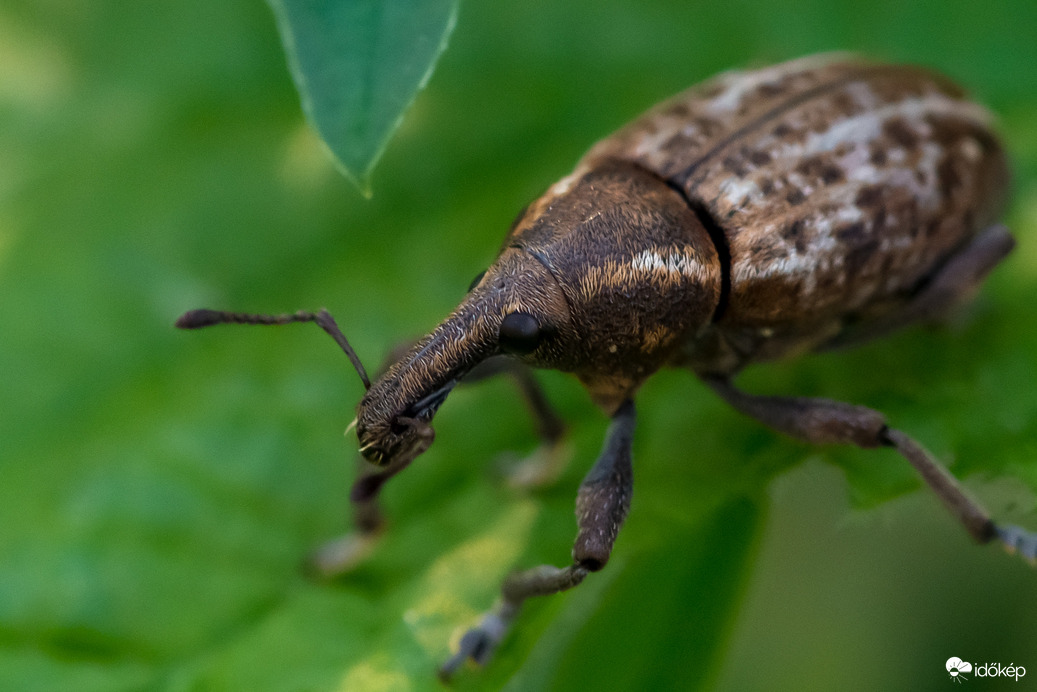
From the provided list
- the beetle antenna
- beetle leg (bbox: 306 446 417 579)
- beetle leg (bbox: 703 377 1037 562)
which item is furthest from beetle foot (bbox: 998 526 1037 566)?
the beetle antenna

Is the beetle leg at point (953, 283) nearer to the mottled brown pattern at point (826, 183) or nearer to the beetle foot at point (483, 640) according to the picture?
the mottled brown pattern at point (826, 183)

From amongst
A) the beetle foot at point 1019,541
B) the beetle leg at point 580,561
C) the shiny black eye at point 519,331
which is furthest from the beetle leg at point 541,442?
the beetle foot at point 1019,541

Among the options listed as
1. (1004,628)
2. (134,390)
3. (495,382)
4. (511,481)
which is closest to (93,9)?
(134,390)

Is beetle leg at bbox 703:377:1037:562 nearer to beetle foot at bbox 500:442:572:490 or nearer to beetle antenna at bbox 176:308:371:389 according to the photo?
beetle foot at bbox 500:442:572:490

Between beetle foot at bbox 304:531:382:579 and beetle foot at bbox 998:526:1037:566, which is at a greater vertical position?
beetle foot at bbox 304:531:382:579

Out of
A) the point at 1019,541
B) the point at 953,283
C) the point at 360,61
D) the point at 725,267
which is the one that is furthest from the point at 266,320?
the point at 1019,541

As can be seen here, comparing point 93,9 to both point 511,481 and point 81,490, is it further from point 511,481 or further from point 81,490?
point 511,481

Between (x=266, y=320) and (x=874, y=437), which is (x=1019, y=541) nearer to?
(x=874, y=437)
